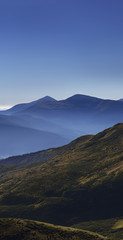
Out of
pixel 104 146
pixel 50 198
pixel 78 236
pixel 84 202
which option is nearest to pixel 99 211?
pixel 84 202

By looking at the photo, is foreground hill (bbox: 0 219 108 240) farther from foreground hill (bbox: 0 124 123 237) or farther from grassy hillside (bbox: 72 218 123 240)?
foreground hill (bbox: 0 124 123 237)

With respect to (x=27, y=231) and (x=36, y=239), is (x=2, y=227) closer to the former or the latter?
(x=27, y=231)

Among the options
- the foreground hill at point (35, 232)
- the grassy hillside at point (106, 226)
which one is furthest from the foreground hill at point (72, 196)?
the foreground hill at point (35, 232)

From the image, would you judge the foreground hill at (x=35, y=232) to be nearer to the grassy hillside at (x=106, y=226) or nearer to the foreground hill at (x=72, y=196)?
the grassy hillside at (x=106, y=226)

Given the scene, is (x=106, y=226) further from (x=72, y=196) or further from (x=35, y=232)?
(x=35, y=232)

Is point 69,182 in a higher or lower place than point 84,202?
higher

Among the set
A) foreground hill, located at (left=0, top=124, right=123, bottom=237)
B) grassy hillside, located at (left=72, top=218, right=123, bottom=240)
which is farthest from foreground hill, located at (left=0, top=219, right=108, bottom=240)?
foreground hill, located at (left=0, top=124, right=123, bottom=237)

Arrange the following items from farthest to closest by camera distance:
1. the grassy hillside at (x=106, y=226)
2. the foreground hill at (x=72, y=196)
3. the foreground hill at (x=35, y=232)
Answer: the foreground hill at (x=72, y=196), the grassy hillside at (x=106, y=226), the foreground hill at (x=35, y=232)

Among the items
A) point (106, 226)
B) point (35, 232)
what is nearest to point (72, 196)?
point (106, 226)
